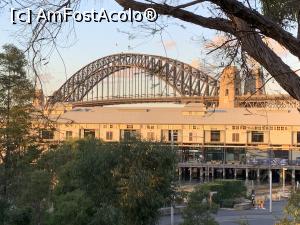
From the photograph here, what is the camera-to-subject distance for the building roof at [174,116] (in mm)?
57688

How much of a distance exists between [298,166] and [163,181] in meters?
45.2

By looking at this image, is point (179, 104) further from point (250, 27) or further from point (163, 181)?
point (250, 27)

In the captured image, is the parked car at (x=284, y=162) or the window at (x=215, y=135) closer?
the parked car at (x=284, y=162)

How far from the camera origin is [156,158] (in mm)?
16969

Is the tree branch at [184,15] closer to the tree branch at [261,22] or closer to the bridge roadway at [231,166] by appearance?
the tree branch at [261,22]

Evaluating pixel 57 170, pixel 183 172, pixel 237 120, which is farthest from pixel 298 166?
pixel 57 170

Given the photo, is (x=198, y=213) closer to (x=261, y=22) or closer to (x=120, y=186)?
(x=120, y=186)

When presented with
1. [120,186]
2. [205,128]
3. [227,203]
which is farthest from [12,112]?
[205,128]

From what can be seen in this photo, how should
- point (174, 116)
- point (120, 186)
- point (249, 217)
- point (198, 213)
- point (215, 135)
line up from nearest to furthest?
point (120, 186)
point (198, 213)
point (249, 217)
point (215, 135)
point (174, 116)

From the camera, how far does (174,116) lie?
6203 centimetres

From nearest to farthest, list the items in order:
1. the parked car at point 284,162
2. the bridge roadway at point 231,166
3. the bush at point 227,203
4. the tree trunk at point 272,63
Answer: the tree trunk at point 272,63
the bush at point 227,203
the bridge roadway at point 231,166
the parked car at point 284,162

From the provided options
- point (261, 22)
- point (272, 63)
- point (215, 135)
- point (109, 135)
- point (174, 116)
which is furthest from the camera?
point (109, 135)

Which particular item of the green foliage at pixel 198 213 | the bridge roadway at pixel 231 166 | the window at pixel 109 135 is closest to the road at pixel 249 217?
the green foliage at pixel 198 213

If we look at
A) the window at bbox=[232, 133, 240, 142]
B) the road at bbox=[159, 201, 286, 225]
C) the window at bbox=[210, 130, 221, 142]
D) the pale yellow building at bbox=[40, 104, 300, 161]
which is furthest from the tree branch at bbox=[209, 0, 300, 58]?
the window at bbox=[210, 130, 221, 142]
